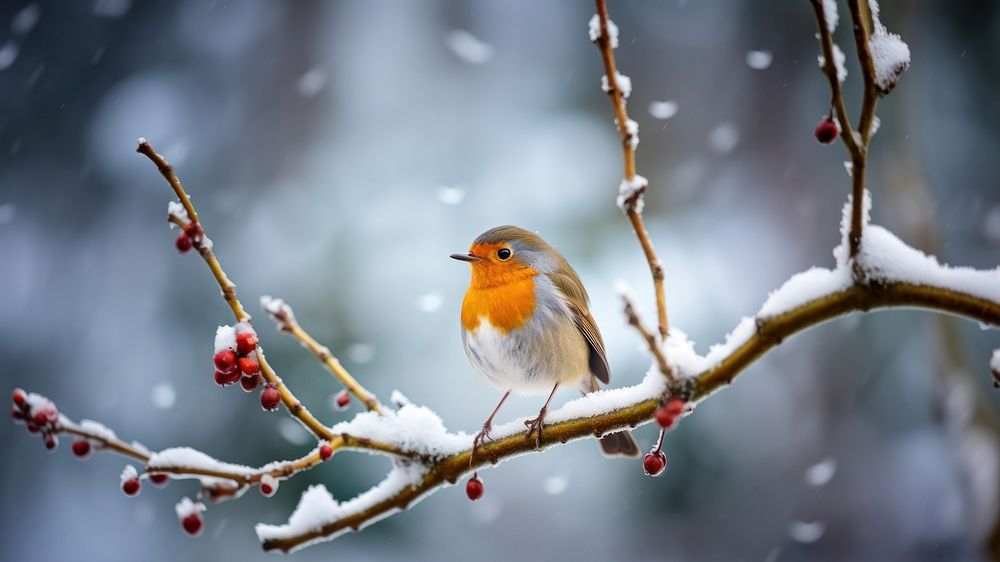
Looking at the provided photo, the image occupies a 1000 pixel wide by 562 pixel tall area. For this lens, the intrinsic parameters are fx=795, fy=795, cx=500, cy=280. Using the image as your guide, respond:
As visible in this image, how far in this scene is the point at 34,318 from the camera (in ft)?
13.3

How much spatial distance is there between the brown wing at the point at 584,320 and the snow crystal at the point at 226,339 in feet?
3.11

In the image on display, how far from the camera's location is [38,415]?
1254 mm

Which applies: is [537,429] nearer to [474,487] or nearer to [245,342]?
[474,487]

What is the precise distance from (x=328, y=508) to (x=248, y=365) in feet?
1.11

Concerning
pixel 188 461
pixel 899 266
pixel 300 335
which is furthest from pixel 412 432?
pixel 899 266

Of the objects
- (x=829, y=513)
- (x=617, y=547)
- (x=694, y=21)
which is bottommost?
(x=617, y=547)

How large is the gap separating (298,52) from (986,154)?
14.0 ft

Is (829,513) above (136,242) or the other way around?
the other way around

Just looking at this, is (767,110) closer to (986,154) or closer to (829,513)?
(986,154)

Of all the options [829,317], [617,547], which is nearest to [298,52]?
[617,547]

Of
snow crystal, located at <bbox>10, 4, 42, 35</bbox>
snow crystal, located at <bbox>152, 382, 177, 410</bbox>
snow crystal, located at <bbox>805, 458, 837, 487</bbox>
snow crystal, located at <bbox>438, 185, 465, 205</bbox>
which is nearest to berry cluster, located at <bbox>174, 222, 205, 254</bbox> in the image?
snow crystal, located at <bbox>438, 185, 465, 205</bbox>

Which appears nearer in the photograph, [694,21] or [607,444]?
[607,444]

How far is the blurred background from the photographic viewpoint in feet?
12.3

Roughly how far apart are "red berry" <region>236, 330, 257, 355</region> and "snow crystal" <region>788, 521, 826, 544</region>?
3917 millimetres
